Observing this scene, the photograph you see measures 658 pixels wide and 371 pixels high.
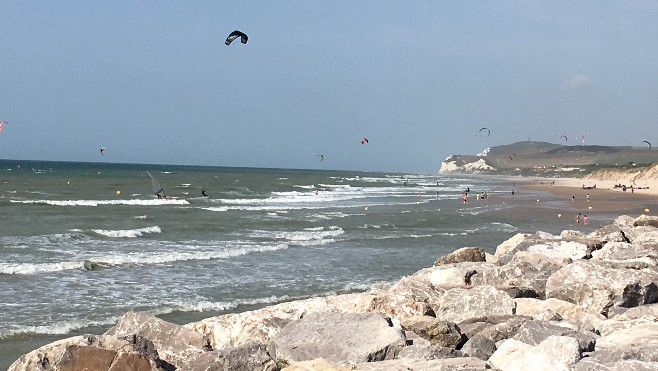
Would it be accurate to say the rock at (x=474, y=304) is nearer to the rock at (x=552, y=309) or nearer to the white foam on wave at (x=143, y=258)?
the rock at (x=552, y=309)

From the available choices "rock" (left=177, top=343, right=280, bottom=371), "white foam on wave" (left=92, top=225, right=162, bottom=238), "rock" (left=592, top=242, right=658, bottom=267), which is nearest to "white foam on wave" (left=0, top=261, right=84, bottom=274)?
"white foam on wave" (left=92, top=225, right=162, bottom=238)

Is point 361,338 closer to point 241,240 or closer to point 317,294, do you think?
point 317,294

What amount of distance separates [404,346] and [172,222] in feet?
94.0

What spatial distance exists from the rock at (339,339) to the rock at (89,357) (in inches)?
48.6

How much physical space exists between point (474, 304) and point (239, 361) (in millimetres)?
4161

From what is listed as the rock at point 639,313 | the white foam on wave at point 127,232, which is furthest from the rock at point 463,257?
the white foam on wave at point 127,232

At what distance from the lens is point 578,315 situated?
8.55 metres

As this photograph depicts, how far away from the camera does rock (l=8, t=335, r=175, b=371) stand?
5598 millimetres

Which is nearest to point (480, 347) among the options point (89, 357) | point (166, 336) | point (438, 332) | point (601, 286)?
point (438, 332)

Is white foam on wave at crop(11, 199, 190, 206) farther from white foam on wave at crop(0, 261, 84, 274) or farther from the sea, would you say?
white foam on wave at crop(0, 261, 84, 274)

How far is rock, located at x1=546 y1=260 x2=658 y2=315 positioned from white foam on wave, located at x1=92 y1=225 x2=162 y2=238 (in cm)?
2107

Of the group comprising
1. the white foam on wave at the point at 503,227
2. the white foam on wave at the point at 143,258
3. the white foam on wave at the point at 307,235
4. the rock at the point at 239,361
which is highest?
the rock at the point at 239,361

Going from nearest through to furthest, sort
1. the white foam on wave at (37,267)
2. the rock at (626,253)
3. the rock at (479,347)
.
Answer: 1. the rock at (479,347)
2. the rock at (626,253)
3. the white foam on wave at (37,267)

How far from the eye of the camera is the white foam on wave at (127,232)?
27.9 metres
